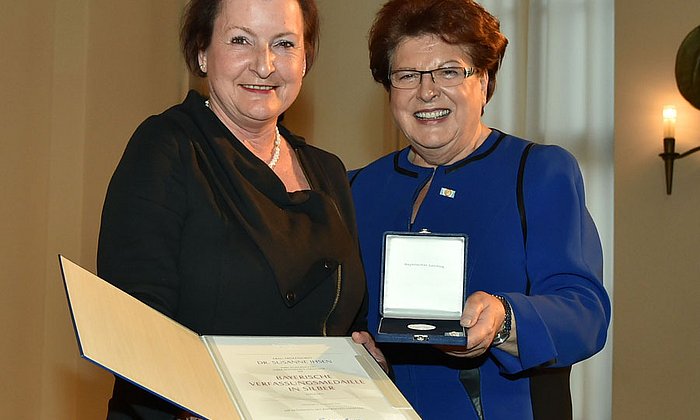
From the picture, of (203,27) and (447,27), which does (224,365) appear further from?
(447,27)

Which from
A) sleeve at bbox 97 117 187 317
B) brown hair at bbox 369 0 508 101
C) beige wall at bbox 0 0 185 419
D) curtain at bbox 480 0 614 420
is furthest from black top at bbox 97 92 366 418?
curtain at bbox 480 0 614 420

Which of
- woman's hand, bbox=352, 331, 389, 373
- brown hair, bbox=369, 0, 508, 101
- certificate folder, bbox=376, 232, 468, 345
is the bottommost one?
woman's hand, bbox=352, 331, 389, 373

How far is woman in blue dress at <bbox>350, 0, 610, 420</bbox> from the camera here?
6.94ft

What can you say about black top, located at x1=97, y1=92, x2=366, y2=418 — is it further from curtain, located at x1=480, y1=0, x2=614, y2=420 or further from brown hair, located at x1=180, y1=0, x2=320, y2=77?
curtain, located at x1=480, y1=0, x2=614, y2=420

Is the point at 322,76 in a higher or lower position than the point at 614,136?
higher

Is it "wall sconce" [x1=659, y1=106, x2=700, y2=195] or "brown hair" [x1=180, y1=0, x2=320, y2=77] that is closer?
"brown hair" [x1=180, y1=0, x2=320, y2=77]

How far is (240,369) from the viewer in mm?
1516

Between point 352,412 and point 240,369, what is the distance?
0.20 meters

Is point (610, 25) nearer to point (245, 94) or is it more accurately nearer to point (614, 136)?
point (614, 136)

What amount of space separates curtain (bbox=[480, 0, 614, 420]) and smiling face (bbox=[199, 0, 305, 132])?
14.6ft

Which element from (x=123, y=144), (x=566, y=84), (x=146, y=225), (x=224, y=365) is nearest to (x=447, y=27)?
A: (x=146, y=225)

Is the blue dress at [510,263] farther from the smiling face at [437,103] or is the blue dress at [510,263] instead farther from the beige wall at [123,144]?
the beige wall at [123,144]

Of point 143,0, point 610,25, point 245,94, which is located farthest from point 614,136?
point 245,94

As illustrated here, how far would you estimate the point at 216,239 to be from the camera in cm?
178
